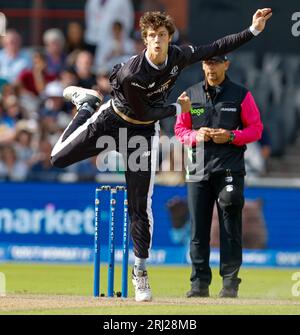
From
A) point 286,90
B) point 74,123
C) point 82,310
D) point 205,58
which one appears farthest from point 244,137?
point 286,90

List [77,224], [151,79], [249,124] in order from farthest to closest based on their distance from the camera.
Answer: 1. [77,224]
2. [249,124]
3. [151,79]

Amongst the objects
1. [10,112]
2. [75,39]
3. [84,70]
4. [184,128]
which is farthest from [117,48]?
[184,128]

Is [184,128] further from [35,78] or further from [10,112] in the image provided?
[35,78]

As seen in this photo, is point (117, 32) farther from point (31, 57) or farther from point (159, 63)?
point (159, 63)

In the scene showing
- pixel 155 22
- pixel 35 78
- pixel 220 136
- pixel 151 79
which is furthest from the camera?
pixel 35 78

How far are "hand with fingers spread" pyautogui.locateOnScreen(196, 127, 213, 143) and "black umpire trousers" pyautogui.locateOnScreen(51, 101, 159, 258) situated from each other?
0.86m

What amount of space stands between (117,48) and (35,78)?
70.3 inches

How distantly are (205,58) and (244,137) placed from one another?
1223 millimetres

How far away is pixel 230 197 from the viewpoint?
11695 millimetres

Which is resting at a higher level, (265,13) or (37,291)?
(265,13)

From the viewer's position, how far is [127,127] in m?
10.9

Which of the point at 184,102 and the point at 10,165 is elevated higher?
the point at 184,102

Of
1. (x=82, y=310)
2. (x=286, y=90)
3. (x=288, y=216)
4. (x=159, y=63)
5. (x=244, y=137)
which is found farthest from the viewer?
(x=286, y=90)

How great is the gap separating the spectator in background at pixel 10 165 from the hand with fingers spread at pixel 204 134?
790 centimetres
